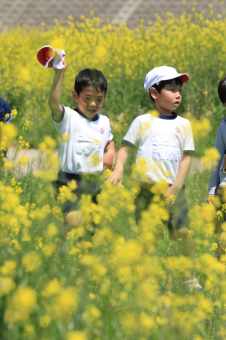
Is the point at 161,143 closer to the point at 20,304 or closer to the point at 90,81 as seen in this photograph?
the point at 90,81

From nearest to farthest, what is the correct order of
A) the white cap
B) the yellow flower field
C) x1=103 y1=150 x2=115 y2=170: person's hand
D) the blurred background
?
the yellow flower field → the white cap → x1=103 y1=150 x2=115 y2=170: person's hand → the blurred background

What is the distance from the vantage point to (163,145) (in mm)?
2625

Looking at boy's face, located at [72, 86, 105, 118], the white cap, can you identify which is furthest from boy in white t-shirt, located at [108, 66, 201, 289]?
boy's face, located at [72, 86, 105, 118]

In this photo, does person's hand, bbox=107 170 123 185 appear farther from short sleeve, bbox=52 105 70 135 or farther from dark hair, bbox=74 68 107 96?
dark hair, bbox=74 68 107 96

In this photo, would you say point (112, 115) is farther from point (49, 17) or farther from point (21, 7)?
point (21, 7)

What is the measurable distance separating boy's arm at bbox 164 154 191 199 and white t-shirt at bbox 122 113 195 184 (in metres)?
0.03

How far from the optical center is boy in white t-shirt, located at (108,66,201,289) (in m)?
2.61

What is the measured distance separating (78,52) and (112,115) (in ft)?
5.33

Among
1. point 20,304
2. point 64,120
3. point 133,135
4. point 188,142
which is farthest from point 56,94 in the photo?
point 20,304

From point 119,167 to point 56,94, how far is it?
537mm

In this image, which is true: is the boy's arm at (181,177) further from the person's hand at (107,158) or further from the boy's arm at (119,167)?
the person's hand at (107,158)

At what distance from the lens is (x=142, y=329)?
146 centimetres

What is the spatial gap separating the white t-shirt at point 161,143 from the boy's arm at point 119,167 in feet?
0.17

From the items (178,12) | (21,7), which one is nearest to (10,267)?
(178,12)
